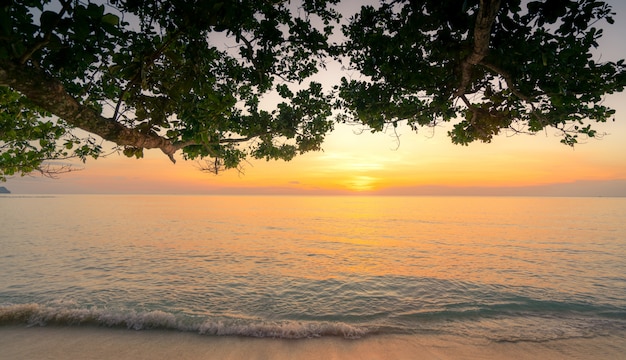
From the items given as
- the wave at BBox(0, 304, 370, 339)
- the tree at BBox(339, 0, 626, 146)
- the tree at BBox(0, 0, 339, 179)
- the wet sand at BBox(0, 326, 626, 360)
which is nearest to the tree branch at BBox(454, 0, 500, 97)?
the tree at BBox(339, 0, 626, 146)

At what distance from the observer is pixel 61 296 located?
1194 cm

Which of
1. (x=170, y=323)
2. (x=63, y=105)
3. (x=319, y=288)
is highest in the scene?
(x=63, y=105)

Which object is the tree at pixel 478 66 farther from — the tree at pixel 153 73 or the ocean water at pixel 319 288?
the ocean water at pixel 319 288

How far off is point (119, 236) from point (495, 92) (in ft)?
108

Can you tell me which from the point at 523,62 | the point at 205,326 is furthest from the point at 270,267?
the point at 523,62

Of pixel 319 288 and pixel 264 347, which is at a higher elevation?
pixel 264 347

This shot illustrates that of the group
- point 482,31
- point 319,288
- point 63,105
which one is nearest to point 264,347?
point 319,288

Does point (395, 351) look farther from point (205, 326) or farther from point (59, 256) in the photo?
point (59, 256)

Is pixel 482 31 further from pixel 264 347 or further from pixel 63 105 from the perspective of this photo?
pixel 264 347

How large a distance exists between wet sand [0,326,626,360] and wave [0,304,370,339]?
0.30 m

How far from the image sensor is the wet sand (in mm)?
6988

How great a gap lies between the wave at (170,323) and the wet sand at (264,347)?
0.30m

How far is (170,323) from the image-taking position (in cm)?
882

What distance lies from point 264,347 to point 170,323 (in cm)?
333
